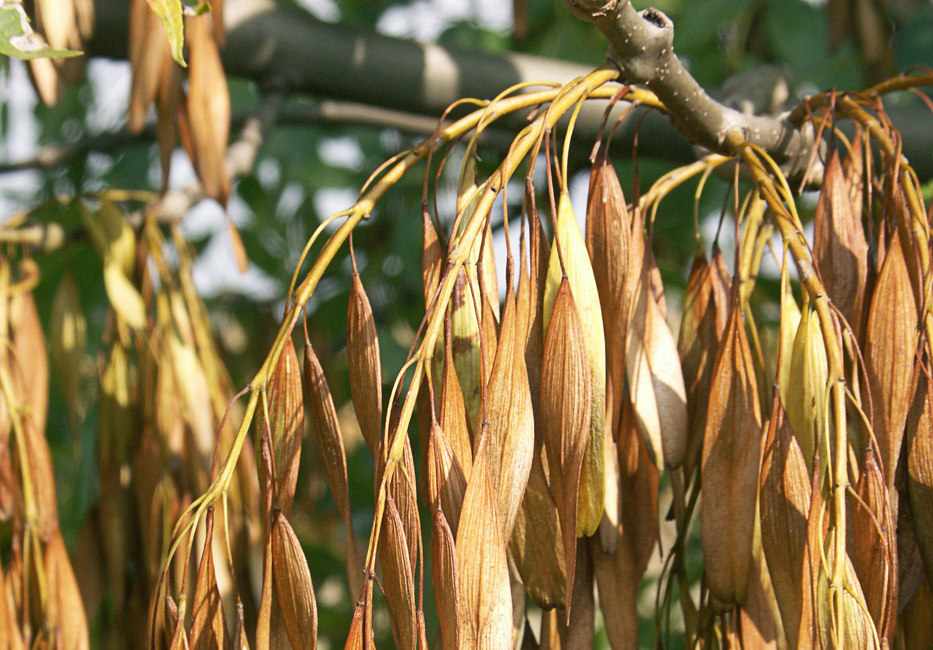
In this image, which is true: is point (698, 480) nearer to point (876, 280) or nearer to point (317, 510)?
point (876, 280)

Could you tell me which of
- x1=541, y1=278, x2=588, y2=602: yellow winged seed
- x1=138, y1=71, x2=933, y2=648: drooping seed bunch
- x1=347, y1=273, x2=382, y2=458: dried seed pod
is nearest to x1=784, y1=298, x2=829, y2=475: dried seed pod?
x1=138, y1=71, x2=933, y2=648: drooping seed bunch

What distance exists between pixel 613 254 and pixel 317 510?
0.95 m

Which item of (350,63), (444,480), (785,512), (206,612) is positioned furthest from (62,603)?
(350,63)

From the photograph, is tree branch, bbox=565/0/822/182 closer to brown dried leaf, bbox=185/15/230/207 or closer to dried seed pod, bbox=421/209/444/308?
dried seed pod, bbox=421/209/444/308

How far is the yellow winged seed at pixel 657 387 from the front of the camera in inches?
20.2

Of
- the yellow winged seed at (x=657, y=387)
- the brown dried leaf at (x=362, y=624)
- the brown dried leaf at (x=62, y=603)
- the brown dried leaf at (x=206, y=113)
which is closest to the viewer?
the brown dried leaf at (x=362, y=624)

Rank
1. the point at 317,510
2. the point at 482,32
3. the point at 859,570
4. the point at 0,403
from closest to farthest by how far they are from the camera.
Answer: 1. the point at 859,570
2. the point at 0,403
3. the point at 317,510
4. the point at 482,32

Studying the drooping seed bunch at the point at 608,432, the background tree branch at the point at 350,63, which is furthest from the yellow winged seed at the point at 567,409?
the background tree branch at the point at 350,63

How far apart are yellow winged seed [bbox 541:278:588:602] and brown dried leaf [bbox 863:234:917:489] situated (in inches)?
6.7

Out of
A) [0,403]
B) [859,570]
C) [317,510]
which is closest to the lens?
[859,570]

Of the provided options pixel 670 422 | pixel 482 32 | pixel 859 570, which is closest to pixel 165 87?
pixel 670 422

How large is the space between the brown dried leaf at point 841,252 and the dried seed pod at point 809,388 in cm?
8

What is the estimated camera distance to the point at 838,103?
600 mm

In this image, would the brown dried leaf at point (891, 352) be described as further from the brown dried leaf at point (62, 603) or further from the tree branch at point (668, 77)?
the brown dried leaf at point (62, 603)
